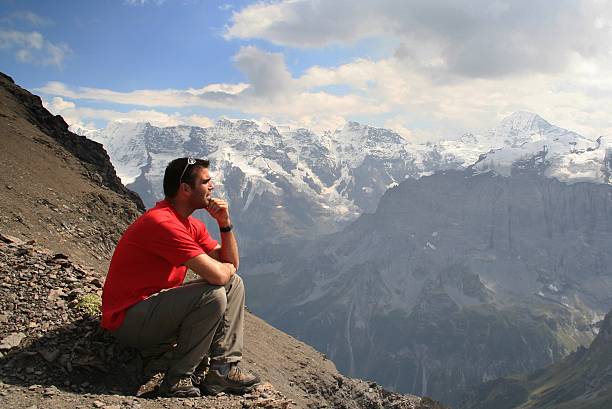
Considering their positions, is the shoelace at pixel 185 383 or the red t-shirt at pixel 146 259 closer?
→ the red t-shirt at pixel 146 259

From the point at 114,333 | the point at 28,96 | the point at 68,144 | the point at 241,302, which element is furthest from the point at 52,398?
the point at 28,96

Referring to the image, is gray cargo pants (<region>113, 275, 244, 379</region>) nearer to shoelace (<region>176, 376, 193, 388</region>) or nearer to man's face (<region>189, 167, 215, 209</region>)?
shoelace (<region>176, 376, 193, 388</region>)

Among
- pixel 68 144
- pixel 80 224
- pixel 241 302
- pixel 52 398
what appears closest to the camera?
pixel 52 398

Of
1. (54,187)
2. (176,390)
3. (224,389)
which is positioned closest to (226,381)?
(224,389)

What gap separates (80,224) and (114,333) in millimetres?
24941

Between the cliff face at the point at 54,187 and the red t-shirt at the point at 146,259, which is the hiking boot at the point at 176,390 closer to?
the red t-shirt at the point at 146,259

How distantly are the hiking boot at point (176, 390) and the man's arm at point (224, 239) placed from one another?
98.2 inches

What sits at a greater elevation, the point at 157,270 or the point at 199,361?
the point at 157,270

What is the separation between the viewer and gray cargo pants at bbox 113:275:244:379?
1016 cm

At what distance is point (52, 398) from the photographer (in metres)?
9.52

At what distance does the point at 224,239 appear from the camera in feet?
39.0

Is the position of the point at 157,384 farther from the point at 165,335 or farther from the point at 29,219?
the point at 29,219

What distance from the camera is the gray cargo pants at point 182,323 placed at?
400 inches

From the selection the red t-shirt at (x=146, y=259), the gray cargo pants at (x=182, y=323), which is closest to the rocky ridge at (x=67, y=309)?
the gray cargo pants at (x=182, y=323)
